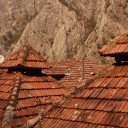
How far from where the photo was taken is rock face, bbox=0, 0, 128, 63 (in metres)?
57.7

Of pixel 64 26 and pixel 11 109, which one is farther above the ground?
pixel 11 109

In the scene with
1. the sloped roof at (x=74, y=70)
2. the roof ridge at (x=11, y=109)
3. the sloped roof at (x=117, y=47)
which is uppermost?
the sloped roof at (x=117, y=47)

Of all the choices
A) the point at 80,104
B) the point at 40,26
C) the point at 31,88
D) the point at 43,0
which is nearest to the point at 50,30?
the point at 40,26

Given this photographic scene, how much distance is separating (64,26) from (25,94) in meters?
51.8

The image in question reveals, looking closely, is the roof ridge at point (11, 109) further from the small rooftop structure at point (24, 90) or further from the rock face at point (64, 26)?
the rock face at point (64, 26)

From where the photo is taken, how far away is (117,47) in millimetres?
9172

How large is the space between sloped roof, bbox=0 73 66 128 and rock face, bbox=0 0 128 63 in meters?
40.8

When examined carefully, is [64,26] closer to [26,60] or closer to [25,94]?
[26,60]

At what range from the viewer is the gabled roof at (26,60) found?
13.4m

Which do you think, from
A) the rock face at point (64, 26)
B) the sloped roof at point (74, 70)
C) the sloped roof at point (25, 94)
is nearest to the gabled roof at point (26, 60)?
the sloped roof at point (25, 94)

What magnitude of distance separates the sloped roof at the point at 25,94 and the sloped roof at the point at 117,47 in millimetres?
3324

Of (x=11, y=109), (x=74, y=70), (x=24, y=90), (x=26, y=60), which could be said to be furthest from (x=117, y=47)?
(x=74, y=70)

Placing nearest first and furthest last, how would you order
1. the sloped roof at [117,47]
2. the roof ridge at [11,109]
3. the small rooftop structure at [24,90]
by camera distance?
the sloped roof at [117,47]
the roof ridge at [11,109]
the small rooftop structure at [24,90]

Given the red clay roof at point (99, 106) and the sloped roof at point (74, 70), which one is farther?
the sloped roof at point (74, 70)
